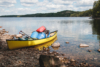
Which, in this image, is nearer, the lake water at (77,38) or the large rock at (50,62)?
the large rock at (50,62)

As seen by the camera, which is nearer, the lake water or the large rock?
the large rock

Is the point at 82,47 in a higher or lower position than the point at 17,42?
lower

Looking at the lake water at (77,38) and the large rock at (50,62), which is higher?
the large rock at (50,62)

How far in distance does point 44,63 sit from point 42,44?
29.9ft

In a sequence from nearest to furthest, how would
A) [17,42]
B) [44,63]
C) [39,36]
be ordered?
1. [44,63]
2. [17,42]
3. [39,36]

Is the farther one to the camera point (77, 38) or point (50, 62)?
point (77, 38)

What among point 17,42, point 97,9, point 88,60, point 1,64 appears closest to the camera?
point 1,64

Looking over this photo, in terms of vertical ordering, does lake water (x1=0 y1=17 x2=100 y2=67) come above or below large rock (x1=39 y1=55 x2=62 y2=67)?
below

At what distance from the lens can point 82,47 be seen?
1352 centimetres

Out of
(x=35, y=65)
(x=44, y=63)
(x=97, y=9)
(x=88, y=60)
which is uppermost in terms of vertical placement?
(x=97, y=9)

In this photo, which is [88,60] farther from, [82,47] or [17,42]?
[17,42]

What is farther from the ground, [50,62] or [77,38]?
[50,62]

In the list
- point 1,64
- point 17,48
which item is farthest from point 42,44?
point 1,64

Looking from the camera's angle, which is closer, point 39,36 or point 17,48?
point 17,48
